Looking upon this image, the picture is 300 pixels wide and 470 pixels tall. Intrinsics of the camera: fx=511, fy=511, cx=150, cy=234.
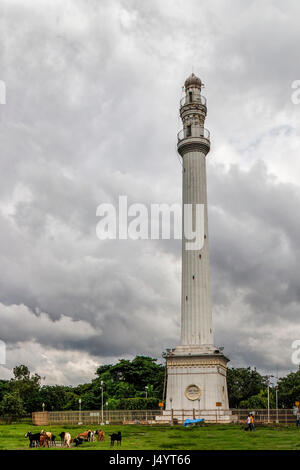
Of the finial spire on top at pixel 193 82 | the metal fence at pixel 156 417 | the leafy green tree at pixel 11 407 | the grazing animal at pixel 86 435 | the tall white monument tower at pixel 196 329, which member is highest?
the finial spire on top at pixel 193 82

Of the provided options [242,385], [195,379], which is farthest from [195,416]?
[242,385]

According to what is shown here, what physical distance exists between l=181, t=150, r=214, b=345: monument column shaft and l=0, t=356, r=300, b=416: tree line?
2527 centimetres

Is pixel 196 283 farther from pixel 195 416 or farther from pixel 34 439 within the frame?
pixel 34 439

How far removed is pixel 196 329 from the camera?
2088 inches

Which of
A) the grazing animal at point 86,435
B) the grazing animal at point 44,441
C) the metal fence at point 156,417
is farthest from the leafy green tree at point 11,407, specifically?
the grazing animal at point 44,441

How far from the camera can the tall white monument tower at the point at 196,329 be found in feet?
167

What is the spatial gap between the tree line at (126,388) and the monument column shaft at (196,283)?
82.9 feet

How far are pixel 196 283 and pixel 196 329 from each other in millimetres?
4808

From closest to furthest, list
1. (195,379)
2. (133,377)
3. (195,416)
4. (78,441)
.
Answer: (78,441)
(195,416)
(195,379)
(133,377)

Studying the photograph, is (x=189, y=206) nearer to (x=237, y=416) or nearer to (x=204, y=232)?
(x=204, y=232)

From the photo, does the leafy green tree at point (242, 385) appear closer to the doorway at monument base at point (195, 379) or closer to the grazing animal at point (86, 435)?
the doorway at monument base at point (195, 379)

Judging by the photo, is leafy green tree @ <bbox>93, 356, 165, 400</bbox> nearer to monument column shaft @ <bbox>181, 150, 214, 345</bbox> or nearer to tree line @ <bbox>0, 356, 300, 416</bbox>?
tree line @ <bbox>0, 356, 300, 416</bbox>
